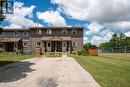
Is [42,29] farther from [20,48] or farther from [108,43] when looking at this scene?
[108,43]

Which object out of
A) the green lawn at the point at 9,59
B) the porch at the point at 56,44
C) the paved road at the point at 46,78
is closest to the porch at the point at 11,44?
the porch at the point at 56,44

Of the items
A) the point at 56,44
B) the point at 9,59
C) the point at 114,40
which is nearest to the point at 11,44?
the point at 56,44

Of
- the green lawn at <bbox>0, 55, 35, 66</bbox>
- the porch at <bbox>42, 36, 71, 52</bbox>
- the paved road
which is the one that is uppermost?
the porch at <bbox>42, 36, 71, 52</bbox>

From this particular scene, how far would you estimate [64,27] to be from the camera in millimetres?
62406

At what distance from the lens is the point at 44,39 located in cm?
6081

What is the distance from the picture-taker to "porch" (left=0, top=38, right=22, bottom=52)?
2508 inches

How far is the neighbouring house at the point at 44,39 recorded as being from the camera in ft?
201

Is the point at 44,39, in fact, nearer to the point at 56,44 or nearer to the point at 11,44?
the point at 56,44

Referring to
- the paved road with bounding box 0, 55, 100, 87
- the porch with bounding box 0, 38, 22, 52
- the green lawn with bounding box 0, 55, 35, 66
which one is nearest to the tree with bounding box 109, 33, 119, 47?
the porch with bounding box 0, 38, 22, 52

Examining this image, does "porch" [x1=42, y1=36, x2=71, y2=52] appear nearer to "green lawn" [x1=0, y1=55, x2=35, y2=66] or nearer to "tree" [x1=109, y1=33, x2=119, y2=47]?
"green lawn" [x1=0, y1=55, x2=35, y2=66]

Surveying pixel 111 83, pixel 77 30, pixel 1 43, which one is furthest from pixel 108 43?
pixel 111 83

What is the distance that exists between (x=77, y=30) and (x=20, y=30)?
14.5 m

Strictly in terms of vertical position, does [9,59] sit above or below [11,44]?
below

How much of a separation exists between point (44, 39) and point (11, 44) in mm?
9478
